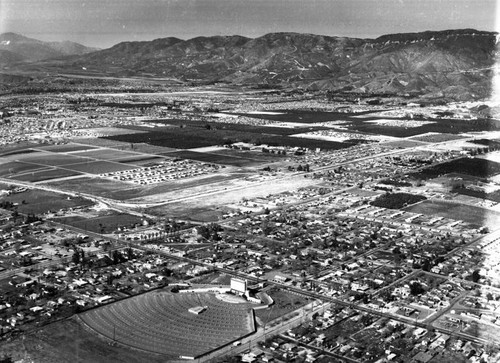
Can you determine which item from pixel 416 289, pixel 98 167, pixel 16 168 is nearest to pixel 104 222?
pixel 98 167

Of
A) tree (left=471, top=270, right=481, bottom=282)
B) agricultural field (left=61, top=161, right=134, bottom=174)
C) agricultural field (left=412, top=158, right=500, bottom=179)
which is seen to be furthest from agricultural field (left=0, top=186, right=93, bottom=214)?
agricultural field (left=412, top=158, right=500, bottom=179)

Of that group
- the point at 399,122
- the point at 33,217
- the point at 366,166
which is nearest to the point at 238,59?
the point at 399,122

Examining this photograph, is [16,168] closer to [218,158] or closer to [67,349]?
[218,158]

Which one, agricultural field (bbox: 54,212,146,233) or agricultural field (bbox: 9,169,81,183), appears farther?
agricultural field (bbox: 9,169,81,183)

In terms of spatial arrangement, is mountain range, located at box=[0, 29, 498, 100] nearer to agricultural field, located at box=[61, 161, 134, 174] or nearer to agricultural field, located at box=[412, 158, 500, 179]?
agricultural field, located at box=[412, 158, 500, 179]

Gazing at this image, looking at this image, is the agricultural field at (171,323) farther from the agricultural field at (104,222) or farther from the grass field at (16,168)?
the grass field at (16,168)

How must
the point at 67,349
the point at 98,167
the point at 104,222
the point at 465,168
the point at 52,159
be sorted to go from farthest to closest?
the point at 52,159
the point at 465,168
the point at 98,167
the point at 104,222
the point at 67,349
